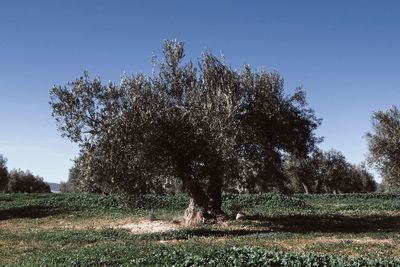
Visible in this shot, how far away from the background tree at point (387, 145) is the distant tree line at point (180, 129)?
17.8 metres

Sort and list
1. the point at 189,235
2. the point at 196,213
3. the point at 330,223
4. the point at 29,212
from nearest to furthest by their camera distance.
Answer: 1. the point at 189,235
2. the point at 196,213
3. the point at 330,223
4. the point at 29,212

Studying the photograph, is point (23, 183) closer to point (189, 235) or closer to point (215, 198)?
point (215, 198)

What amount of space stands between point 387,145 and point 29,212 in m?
38.9

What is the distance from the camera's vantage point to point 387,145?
49625 mm

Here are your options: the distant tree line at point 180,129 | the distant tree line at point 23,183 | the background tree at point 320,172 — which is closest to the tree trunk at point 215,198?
the distant tree line at point 180,129

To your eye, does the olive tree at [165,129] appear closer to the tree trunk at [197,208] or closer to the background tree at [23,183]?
the tree trunk at [197,208]

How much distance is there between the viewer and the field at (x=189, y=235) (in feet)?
60.5

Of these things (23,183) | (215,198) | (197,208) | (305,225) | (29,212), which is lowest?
(305,225)

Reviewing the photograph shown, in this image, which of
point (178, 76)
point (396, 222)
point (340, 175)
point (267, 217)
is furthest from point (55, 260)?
point (340, 175)

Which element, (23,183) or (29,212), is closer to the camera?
(29,212)

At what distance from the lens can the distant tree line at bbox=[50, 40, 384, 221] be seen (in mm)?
28250

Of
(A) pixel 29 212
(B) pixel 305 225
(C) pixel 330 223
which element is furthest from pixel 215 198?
(A) pixel 29 212

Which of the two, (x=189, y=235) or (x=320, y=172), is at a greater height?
(x=320, y=172)

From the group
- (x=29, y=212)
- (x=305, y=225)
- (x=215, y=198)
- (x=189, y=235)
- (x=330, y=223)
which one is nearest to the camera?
(x=189, y=235)
